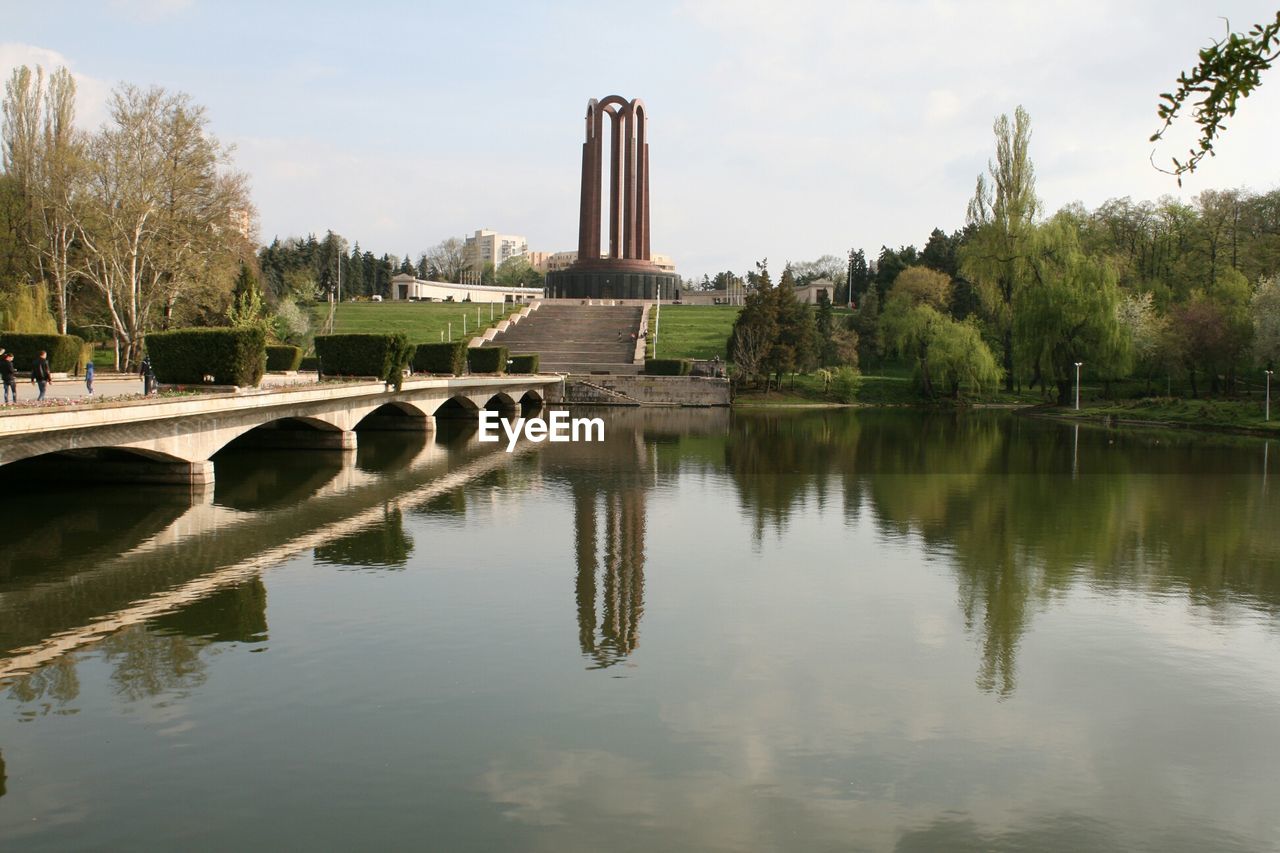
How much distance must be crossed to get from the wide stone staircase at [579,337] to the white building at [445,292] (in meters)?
28.8

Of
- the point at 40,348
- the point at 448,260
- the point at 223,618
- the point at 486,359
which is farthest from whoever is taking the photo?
the point at 448,260

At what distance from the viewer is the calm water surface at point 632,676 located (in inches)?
287

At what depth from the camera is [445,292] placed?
116062 millimetres

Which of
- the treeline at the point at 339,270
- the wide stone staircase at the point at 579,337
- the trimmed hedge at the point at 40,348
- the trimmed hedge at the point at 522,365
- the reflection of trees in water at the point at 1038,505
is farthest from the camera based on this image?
the treeline at the point at 339,270

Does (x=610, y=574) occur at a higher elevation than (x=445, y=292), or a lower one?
lower

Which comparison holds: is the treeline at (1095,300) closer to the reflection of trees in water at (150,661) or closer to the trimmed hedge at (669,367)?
the trimmed hedge at (669,367)

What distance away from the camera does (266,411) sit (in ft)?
79.5

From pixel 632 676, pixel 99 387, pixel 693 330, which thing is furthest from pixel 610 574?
pixel 693 330

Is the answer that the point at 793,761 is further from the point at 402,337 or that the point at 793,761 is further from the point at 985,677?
the point at 402,337

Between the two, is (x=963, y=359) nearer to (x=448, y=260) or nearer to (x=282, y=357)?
(x=282, y=357)

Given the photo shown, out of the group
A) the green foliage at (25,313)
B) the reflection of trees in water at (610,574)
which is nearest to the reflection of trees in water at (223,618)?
the reflection of trees in water at (610,574)

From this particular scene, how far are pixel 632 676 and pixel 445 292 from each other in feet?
359

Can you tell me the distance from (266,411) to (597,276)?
60.7 m

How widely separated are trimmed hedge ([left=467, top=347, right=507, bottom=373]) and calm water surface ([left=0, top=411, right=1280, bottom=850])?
27.7 metres
